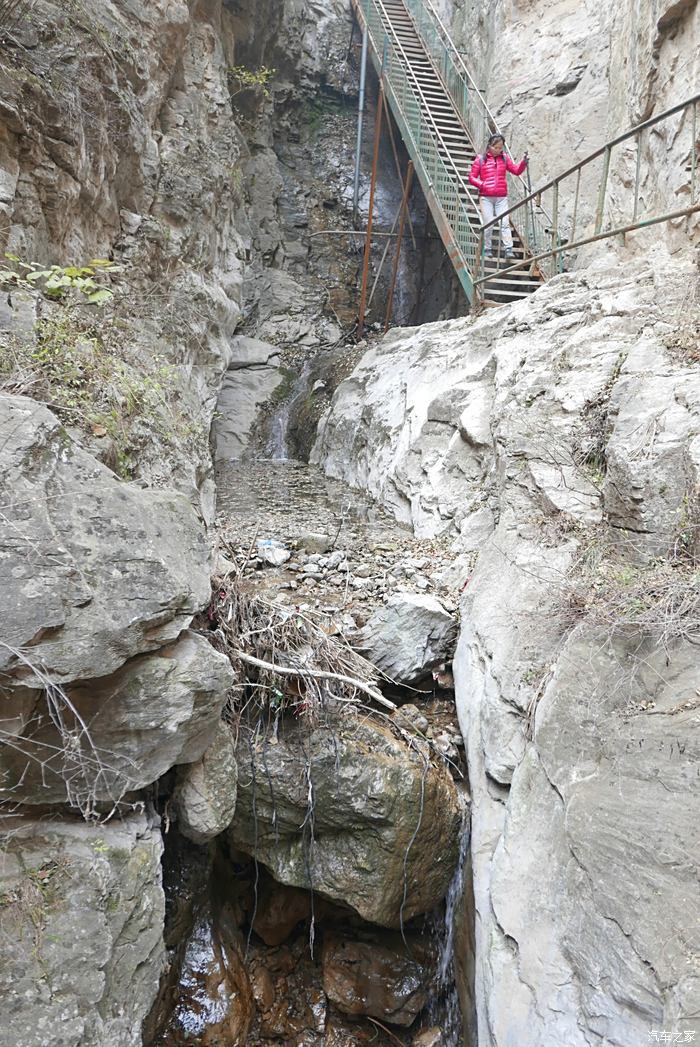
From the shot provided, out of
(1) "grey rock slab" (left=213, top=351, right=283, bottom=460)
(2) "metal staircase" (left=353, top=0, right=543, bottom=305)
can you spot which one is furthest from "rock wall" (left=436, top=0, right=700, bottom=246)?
(1) "grey rock slab" (left=213, top=351, right=283, bottom=460)

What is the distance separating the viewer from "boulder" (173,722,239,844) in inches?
148

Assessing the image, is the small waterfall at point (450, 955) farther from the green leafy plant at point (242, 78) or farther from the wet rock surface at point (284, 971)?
the green leafy plant at point (242, 78)

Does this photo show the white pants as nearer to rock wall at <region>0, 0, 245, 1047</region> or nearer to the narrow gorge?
the narrow gorge

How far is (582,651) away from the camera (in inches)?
138

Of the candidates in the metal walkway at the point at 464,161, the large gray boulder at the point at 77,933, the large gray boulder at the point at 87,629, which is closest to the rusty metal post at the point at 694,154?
the metal walkway at the point at 464,161

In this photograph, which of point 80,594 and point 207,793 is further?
point 207,793

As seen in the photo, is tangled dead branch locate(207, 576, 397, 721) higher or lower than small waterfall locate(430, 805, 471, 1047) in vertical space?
higher

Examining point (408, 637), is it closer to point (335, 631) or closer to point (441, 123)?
point (335, 631)

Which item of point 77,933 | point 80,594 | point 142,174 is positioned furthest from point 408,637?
point 142,174

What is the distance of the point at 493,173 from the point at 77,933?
30.0ft

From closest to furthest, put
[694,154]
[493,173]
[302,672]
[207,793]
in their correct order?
1. [207,793]
2. [302,672]
3. [694,154]
4. [493,173]

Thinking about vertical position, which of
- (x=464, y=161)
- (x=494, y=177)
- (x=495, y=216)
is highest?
(x=464, y=161)

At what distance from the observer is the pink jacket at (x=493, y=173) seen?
333 inches

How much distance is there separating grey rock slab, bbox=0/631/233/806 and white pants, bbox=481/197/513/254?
702 centimetres
